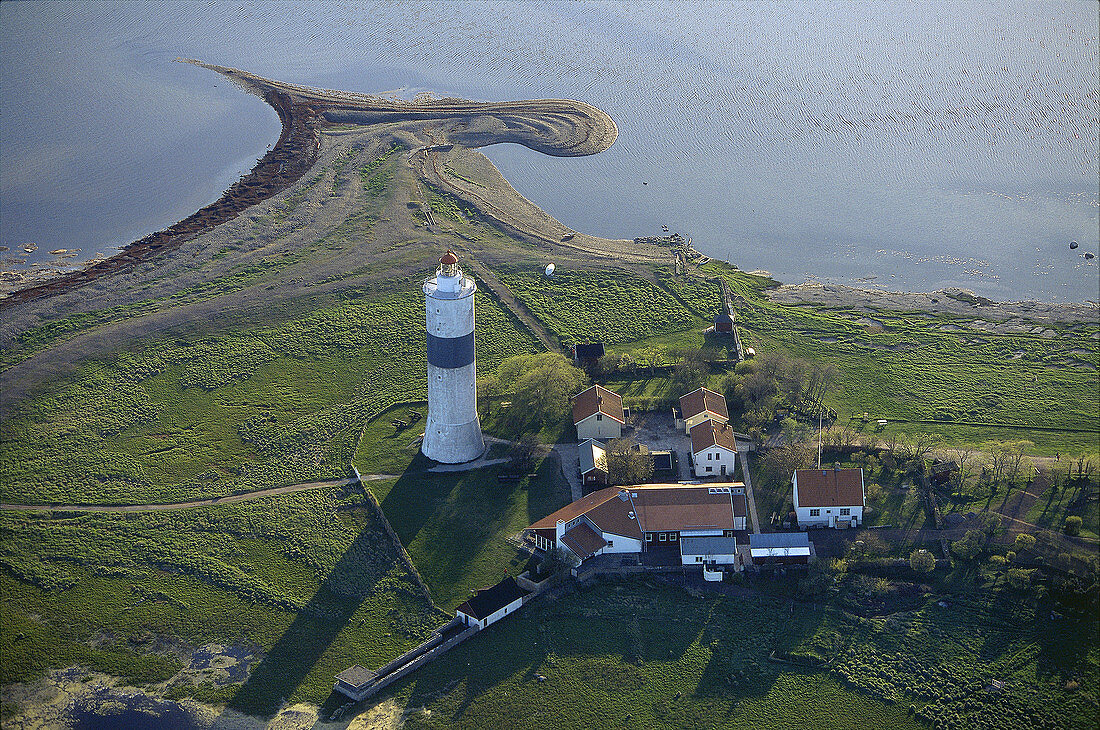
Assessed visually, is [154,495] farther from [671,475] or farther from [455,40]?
[455,40]

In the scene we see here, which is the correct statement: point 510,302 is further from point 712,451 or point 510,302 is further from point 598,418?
point 712,451

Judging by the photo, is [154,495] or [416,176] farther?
[416,176]

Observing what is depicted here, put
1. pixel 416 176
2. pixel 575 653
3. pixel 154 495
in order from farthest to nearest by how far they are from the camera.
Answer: pixel 416 176 < pixel 154 495 < pixel 575 653

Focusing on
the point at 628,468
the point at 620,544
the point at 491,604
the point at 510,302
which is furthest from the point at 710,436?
the point at 510,302

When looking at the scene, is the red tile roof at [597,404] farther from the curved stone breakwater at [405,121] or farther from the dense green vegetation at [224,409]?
the curved stone breakwater at [405,121]

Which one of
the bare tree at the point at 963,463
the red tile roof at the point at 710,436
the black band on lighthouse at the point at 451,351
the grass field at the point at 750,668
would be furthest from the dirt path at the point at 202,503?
the bare tree at the point at 963,463

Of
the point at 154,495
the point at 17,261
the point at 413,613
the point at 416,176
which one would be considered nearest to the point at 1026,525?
the point at 413,613
